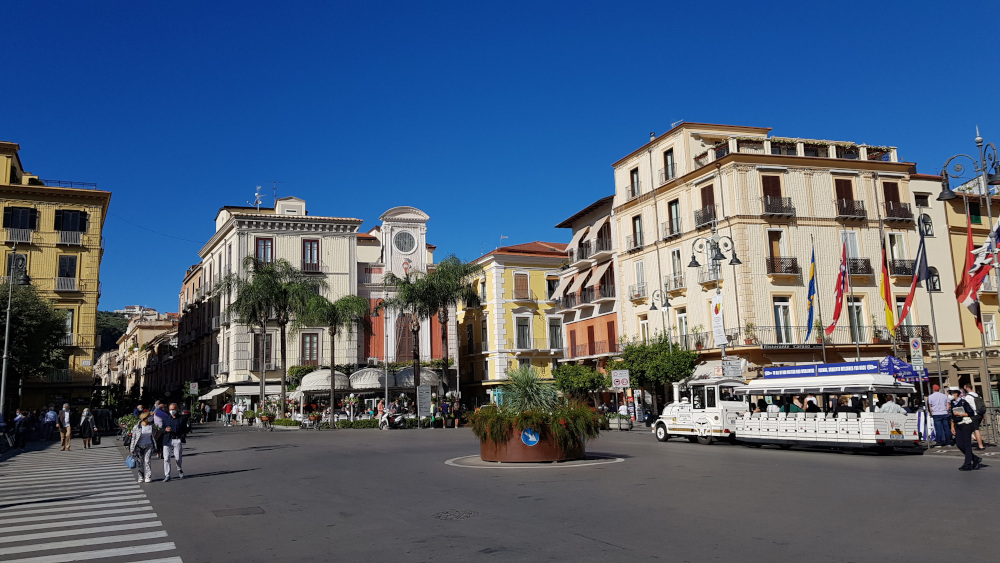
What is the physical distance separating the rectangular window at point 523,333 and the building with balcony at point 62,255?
94.2ft

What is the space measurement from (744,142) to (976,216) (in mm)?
15109

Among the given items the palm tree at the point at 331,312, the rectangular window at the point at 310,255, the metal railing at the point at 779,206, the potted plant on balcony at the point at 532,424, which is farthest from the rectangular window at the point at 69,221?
the metal railing at the point at 779,206

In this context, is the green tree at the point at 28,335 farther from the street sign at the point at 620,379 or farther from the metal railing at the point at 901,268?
the metal railing at the point at 901,268

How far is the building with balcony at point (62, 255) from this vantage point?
45.3m

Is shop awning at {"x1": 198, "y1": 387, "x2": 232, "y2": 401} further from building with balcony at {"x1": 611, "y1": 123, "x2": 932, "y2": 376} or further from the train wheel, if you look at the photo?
the train wheel

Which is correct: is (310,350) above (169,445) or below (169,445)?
above

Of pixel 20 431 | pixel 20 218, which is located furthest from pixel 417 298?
pixel 20 218

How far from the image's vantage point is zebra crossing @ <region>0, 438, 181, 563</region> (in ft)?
27.9

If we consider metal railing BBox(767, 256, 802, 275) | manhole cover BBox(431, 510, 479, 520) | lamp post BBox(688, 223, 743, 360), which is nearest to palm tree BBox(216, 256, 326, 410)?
lamp post BBox(688, 223, 743, 360)

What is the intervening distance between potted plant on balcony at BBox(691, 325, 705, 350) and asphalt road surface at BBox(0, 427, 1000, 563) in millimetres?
19663

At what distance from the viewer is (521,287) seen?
197ft

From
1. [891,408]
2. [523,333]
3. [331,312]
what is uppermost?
[331,312]

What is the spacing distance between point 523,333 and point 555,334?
2.78 meters

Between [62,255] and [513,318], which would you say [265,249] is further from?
[513,318]
